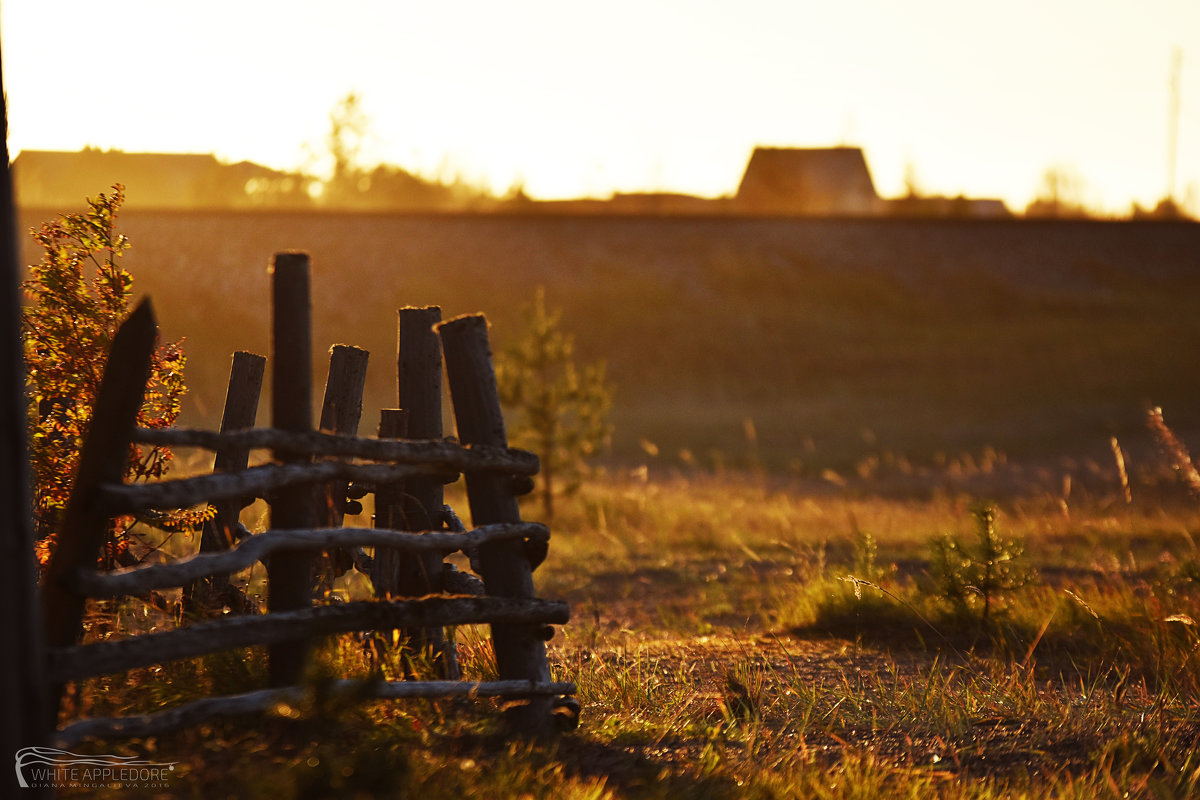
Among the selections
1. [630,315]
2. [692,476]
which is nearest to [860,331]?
[630,315]

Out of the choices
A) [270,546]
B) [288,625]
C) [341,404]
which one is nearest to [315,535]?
[270,546]

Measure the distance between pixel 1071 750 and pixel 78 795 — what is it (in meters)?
4.01

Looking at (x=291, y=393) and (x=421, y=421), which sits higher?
(x=291, y=393)

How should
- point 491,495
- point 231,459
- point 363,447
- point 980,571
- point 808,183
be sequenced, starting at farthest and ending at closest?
1. point 808,183
2. point 980,571
3. point 231,459
4. point 491,495
5. point 363,447

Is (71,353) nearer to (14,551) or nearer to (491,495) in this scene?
(491,495)

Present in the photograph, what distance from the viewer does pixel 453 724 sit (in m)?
4.09

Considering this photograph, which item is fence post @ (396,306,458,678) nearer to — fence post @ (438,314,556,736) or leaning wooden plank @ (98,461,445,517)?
fence post @ (438,314,556,736)

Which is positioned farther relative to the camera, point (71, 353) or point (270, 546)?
point (71, 353)

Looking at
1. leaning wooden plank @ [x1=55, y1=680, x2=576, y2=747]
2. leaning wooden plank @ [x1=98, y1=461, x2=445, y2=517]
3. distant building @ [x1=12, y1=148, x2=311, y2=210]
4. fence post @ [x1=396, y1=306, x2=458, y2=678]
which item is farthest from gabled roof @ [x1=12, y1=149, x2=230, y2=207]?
leaning wooden plank @ [x1=55, y1=680, x2=576, y2=747]

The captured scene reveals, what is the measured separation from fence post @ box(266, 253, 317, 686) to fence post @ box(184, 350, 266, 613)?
1.60 meters

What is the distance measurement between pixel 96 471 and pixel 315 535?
0.81 meters

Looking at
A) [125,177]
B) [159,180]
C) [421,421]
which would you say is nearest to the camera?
[421,421]

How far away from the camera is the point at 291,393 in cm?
398

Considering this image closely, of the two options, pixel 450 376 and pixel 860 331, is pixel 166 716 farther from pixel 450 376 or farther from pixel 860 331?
pixel 860 331
